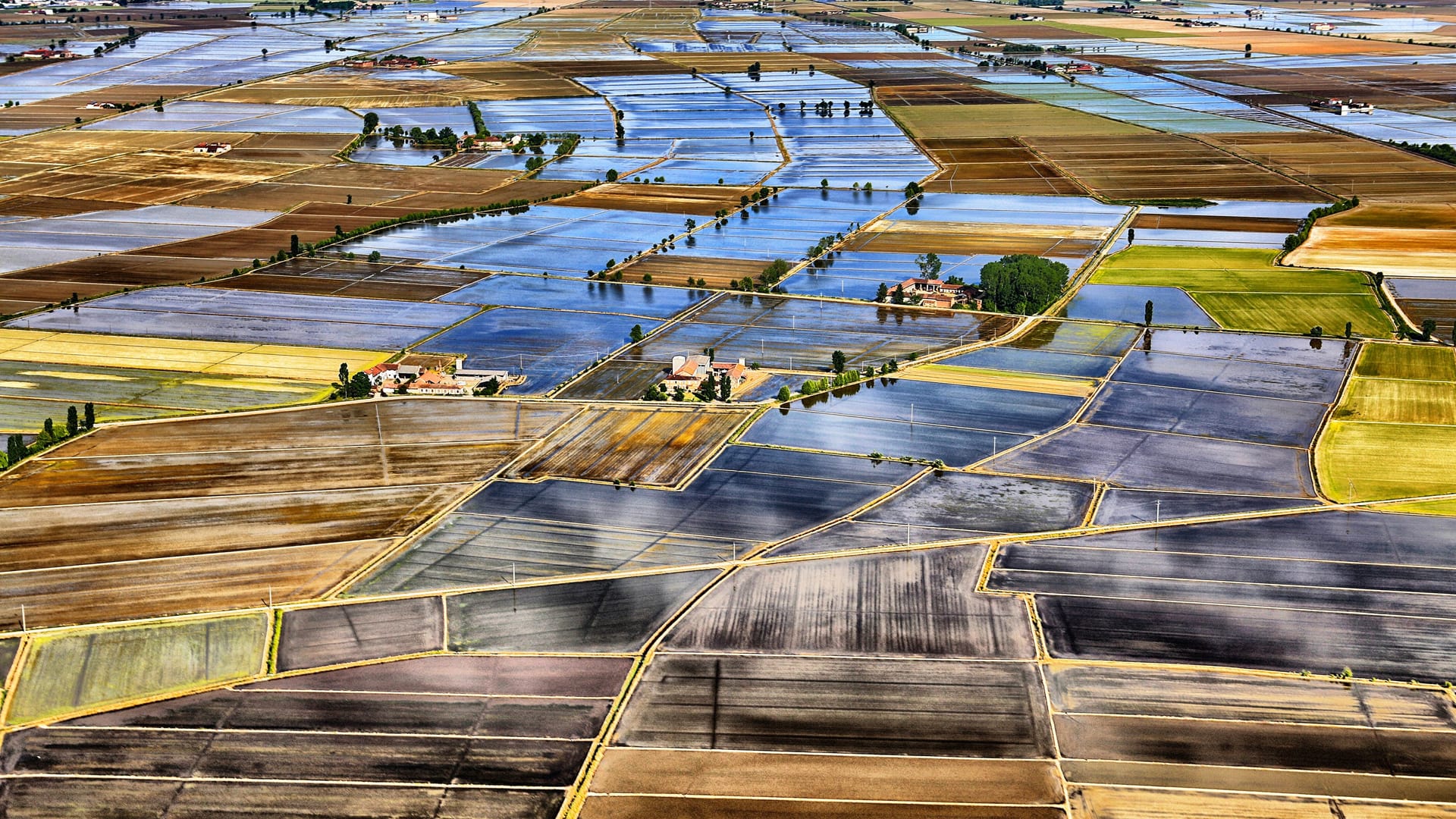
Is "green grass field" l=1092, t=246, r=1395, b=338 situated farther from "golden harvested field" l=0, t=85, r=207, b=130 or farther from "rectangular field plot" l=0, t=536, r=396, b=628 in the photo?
"golden harvested field" l=0, t=85, r=207, b=130

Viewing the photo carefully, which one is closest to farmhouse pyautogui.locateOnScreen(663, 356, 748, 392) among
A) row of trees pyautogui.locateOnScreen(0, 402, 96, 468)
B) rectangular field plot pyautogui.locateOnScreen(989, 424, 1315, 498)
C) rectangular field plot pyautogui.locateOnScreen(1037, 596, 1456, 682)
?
rectangular field plot pyautogui.locateOnScreen(989, 424, 1315, 498)

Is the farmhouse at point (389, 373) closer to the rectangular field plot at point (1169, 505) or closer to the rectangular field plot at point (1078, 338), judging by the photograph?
the rectangular field plot at point (1078, 338)

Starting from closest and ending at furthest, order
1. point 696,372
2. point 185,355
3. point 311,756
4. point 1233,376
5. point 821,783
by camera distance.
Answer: point 821,783 < point 311,756 < point 696,372 < point 1233,376 < point 185,355

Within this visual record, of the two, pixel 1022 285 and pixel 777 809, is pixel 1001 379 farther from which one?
pixel 777 809

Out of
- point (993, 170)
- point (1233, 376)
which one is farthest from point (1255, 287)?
point (993, 170)

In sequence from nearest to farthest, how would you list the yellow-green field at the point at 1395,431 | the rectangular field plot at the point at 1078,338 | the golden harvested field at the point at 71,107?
the yellow-green field at the point at 1395,431 → the rectangular field plot at the point at 1078,338 → the golden harvested field at the point at 71,107

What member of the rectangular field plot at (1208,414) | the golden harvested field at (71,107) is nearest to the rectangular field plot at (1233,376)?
the rectangular field plot at (1208,414)
